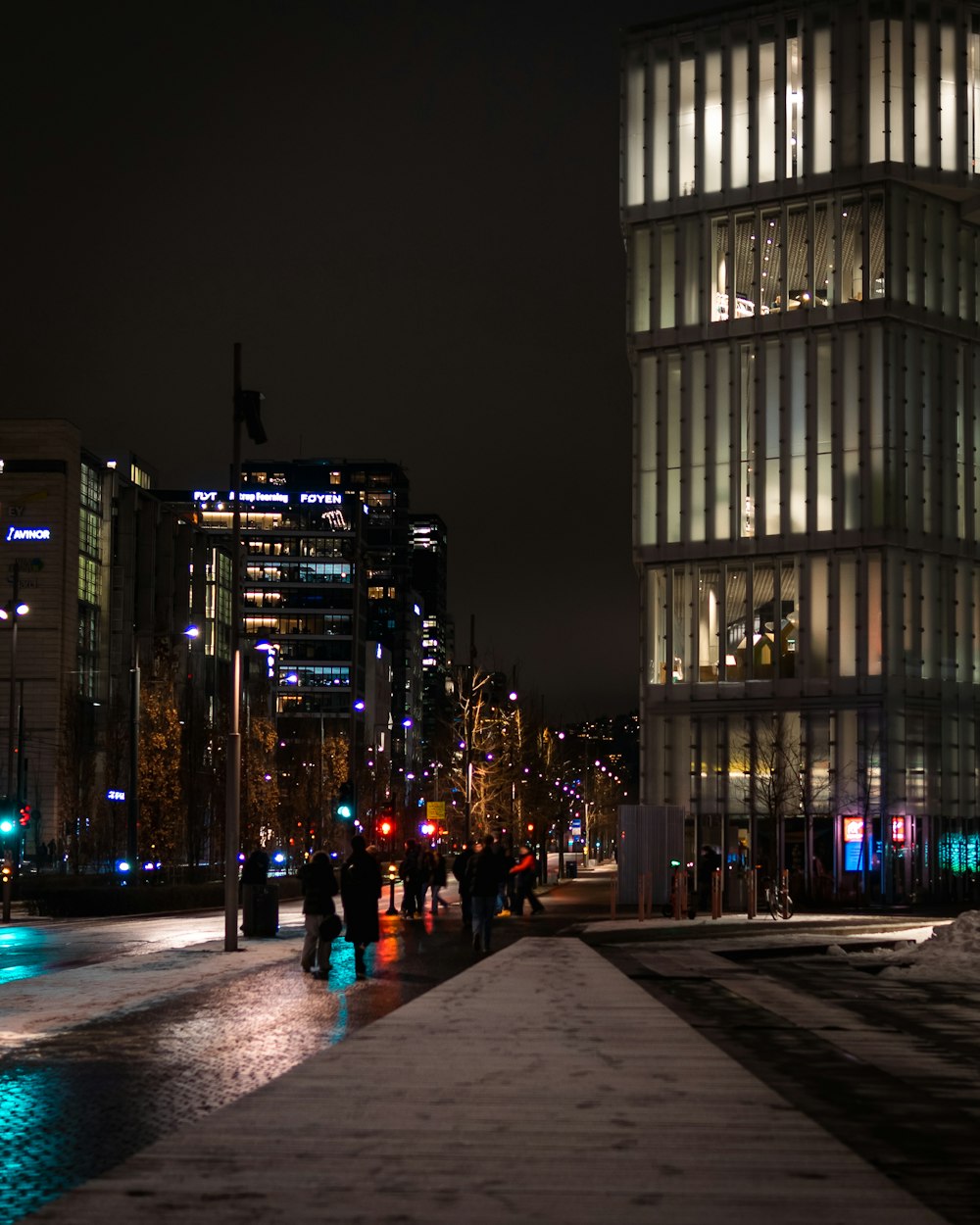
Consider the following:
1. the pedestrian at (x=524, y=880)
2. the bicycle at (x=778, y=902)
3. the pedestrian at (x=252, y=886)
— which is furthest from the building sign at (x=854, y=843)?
the pedestrian at (x=252, y=886)

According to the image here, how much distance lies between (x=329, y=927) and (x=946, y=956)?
33.3ft

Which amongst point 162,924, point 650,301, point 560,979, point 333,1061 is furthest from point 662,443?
point 333,1061

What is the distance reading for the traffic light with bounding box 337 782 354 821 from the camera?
133ft

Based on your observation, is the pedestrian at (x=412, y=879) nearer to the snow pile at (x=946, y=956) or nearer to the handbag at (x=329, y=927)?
the snow pile at (x=946, y=956)

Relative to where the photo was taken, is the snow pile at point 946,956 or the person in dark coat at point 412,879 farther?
the person in dark coat at point 412,879

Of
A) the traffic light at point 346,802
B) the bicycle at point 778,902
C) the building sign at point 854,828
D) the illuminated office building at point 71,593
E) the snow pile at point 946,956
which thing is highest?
the illuminated office building at point 71,593

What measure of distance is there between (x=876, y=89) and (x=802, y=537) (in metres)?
15.9

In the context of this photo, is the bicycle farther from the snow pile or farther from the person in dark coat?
the snow pile

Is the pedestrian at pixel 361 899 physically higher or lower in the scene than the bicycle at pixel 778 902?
higher

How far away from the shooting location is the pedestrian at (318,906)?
22734 mm

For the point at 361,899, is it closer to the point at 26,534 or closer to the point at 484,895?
the point at 484,895

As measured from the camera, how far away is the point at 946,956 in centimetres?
2677

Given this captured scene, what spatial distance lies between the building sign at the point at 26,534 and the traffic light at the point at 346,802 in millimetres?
81680

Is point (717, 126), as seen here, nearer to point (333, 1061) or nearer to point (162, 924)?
point (162, 924)
